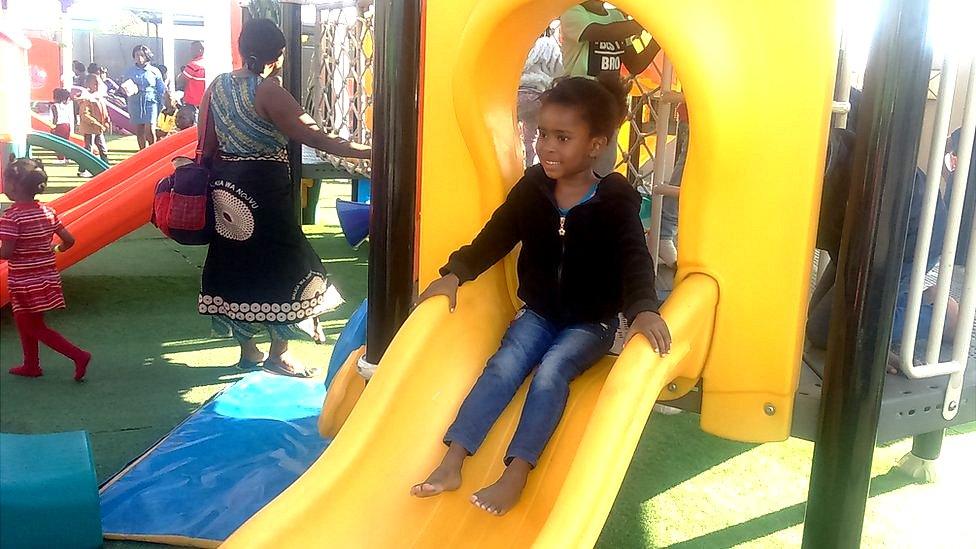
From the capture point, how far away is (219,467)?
332 cm

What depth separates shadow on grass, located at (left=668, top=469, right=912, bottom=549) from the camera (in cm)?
307

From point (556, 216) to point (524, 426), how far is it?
0.68 m

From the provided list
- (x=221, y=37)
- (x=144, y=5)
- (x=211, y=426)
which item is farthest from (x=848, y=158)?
(x=144, y=5)

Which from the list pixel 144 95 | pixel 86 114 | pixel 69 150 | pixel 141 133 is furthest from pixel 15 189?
pixel 141 133

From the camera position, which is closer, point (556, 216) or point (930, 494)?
point (556, 216)

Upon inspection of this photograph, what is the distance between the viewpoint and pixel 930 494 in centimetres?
356

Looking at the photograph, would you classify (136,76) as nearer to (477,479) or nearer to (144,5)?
(144,5)

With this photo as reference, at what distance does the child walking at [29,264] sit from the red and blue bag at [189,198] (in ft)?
2.53

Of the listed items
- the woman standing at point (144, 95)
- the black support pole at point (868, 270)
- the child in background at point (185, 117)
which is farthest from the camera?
the woman standing at point (144, 95)

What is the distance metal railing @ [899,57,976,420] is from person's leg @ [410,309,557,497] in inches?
41.7

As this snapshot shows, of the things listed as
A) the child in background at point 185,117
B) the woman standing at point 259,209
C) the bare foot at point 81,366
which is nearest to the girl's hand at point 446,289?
the woman standing at point 259,209

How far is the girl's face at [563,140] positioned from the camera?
8.34 feet

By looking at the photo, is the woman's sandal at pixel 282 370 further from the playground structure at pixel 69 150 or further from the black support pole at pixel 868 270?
the playground structure at pixel 69 150

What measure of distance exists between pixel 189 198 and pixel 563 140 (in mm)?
2215
